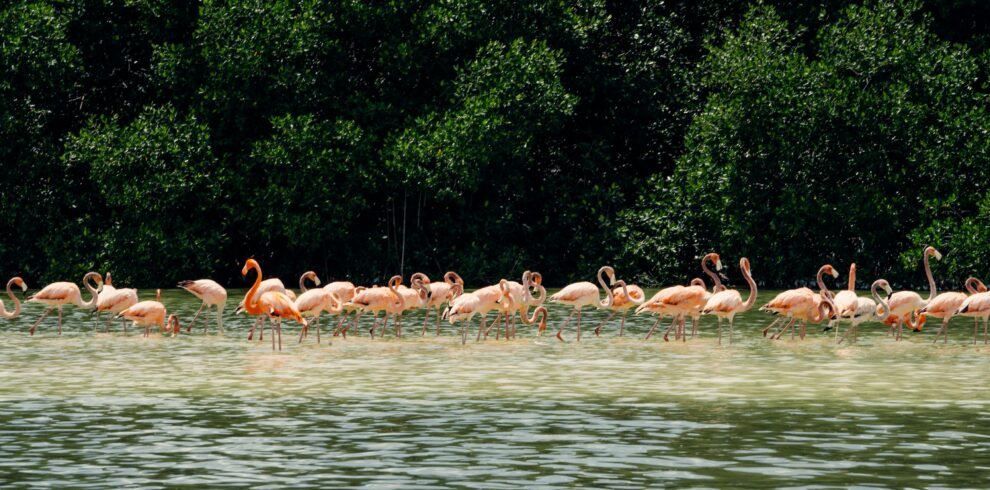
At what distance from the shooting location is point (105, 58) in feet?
138

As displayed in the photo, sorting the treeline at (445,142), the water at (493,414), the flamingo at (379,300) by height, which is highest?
the treeline at (445,142)

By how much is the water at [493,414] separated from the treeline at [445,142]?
635 inches

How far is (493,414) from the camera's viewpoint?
48.2 feet

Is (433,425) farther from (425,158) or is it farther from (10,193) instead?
(10,193)

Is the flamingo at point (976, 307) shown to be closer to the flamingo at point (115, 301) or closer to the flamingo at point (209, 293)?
the flamingo at point (209, 293)

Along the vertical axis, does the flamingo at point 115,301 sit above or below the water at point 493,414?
above

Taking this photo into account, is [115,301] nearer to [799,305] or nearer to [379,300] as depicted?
[379,300]

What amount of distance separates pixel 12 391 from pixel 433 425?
531cm

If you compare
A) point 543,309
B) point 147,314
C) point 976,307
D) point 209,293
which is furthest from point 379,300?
point 976,307

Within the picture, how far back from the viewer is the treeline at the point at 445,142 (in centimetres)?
3847

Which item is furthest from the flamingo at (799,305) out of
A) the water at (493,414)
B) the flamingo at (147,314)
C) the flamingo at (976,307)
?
the flamingo at (147,314)

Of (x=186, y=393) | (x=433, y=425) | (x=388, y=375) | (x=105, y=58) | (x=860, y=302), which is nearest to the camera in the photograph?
(x=433, y=425)

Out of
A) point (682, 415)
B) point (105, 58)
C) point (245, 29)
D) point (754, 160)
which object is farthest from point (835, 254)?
point (682, 415)

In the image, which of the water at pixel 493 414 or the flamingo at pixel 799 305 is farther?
the flamingo at pixel 799 305
